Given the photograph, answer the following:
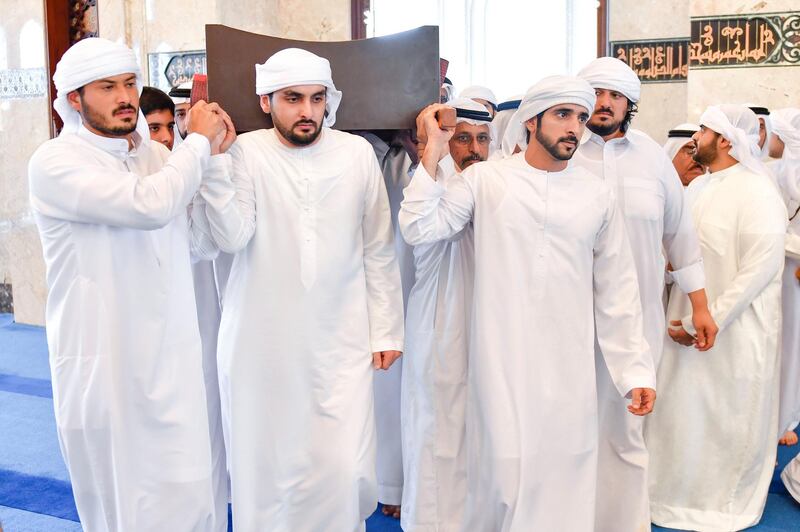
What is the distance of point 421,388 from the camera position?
3004 mm

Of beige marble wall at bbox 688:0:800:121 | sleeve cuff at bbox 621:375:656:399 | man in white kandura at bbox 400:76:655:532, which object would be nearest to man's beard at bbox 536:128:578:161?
man in white kandura at bbox 400:76:655:532

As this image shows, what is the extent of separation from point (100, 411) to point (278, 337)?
1.82 ft

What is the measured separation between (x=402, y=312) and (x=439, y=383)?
0.33 metres

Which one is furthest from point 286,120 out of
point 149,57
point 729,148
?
point 149,57

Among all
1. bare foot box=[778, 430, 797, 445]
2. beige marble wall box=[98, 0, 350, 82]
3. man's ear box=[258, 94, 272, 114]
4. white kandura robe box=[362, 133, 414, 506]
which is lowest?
bare foot box=[778, 430, 797, 445]

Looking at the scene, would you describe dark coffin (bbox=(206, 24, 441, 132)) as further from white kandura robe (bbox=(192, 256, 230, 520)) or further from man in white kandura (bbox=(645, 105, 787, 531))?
man in white kandura (bbox=(645, 105, 787, 531))

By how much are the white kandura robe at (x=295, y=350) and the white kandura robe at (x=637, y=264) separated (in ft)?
2.74

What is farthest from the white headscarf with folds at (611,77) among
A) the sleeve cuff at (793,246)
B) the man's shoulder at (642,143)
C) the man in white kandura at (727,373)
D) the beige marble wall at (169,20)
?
the beige marble wall at (169,20)

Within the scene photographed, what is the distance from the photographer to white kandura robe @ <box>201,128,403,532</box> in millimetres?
2623

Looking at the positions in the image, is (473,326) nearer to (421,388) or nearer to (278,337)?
(421,388)

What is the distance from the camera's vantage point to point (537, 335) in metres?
2.66

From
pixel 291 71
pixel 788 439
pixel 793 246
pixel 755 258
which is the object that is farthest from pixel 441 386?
pixel 788 439

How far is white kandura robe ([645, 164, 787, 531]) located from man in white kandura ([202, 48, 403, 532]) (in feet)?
4.20

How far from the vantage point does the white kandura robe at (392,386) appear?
3.28m
